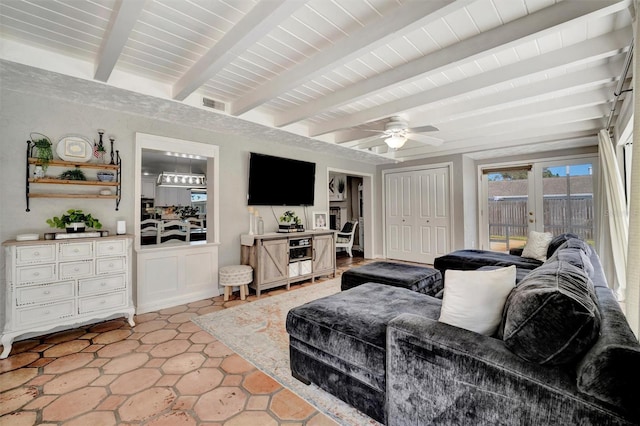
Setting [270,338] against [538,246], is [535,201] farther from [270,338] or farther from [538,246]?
[270,338]

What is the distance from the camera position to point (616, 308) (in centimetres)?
126

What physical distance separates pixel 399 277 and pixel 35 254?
137 inches

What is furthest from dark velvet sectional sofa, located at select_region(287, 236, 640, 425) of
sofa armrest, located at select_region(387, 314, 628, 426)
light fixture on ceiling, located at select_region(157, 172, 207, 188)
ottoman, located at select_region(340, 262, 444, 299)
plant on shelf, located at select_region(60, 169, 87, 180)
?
light fixture on ceiling, located at select_region(157, 172, 207, 188)

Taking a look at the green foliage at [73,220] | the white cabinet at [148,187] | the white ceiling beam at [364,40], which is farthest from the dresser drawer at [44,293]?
the white cabinet at [148,187]

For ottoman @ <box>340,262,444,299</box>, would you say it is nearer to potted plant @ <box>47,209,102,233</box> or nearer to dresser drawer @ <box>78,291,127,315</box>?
dresser drawer @ <box>78,291,127,315</box>

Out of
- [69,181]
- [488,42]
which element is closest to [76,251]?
[69,181]

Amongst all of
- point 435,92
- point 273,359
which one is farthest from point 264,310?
point 435,92

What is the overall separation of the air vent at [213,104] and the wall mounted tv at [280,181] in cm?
104

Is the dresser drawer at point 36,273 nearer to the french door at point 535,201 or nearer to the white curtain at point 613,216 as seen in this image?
the white curtain at point 613,216

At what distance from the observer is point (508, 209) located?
5922mm

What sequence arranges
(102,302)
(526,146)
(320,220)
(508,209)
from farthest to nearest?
(508,209), (320,220), (526,146), (102,302)

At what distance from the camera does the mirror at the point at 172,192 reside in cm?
355

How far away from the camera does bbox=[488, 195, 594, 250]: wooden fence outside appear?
5.03m

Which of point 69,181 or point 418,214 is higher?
point 69,181
